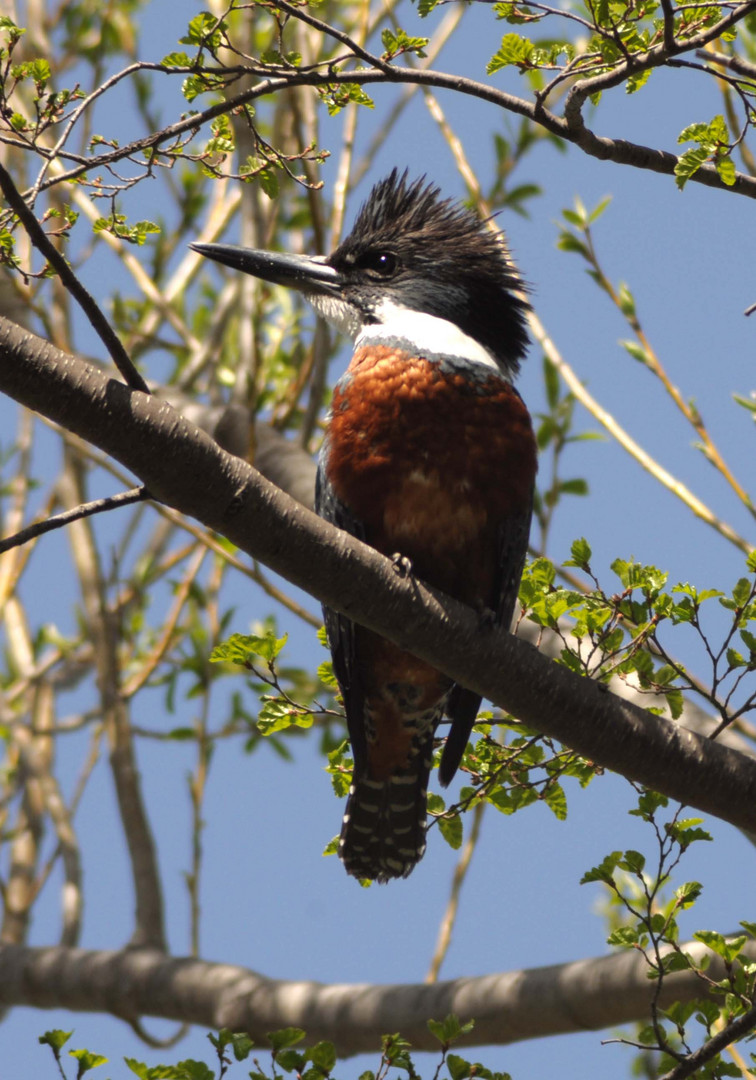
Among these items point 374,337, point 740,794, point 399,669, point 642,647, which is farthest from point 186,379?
point 740,794

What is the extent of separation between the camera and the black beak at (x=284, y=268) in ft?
12.9

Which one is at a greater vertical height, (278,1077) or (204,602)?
(204,602)

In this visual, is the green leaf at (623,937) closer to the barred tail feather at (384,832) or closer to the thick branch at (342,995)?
the thick branch at (342,995)

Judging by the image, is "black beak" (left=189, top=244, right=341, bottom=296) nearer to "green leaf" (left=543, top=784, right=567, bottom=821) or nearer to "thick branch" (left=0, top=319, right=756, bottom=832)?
"thick branch" (left=0, top=319, right=756, bottom=832)

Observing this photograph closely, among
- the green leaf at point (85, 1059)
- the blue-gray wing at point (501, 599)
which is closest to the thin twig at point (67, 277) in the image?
the green leaf at point (85, 1059)

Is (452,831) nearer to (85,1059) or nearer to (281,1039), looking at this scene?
(281,1039)

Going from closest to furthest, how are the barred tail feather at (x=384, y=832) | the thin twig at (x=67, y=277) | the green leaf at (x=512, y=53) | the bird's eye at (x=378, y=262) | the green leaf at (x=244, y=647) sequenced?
1. the thin twig at (x=67, y=277)
2. the green leaf at (x=512, y=53)
3. the green leaf at (x=244, y=647)
4. the barred tail feather at (x=384, y=832)
5. the bird's eye at (x=378, y=262)

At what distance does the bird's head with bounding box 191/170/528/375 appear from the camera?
13.4ft

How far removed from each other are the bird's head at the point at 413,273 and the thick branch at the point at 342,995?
1.83 m

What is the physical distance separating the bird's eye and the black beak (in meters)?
0.10

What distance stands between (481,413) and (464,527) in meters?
0.33

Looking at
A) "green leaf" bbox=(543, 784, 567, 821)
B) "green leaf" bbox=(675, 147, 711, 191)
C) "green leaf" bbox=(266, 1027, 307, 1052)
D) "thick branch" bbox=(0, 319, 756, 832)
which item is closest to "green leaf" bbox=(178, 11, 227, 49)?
"thick branch" bbox=(0, 319, 756, 832)

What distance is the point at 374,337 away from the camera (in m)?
3.83

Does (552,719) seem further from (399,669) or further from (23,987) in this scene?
(23,987)
